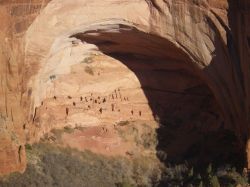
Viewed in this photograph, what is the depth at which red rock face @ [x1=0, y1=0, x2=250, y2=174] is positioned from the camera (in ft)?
86.5

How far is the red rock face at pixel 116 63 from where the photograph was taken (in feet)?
86.5

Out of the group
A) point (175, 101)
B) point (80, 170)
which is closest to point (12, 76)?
point (80, 170)

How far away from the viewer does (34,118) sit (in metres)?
28.3

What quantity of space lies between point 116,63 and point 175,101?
3.36 metres

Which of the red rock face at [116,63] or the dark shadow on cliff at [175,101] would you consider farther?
the dark shadow on cliff at [175,101]

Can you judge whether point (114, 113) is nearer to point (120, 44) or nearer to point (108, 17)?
point (120, 44)

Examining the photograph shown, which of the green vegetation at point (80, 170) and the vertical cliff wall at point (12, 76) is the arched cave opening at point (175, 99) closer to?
the green vegetation at point (80, 170)

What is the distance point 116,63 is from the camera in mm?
30703

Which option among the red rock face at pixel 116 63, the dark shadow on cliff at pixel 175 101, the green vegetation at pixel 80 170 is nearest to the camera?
the red rock face at pixel 116 63

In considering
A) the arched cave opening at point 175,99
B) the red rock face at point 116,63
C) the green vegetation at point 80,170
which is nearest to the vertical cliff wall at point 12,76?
the red rock face at point 116,63

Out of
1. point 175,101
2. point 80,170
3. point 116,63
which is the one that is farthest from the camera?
point 175,101

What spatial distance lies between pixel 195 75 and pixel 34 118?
7512 millimetres

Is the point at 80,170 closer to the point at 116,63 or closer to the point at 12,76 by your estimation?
the point at 12,76

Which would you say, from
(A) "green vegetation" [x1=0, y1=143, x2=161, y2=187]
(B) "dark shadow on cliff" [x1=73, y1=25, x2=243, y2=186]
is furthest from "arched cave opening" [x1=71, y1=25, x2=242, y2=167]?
(A) "green vegetation" [x1=0, y1=143, x2=161, y2=187]
